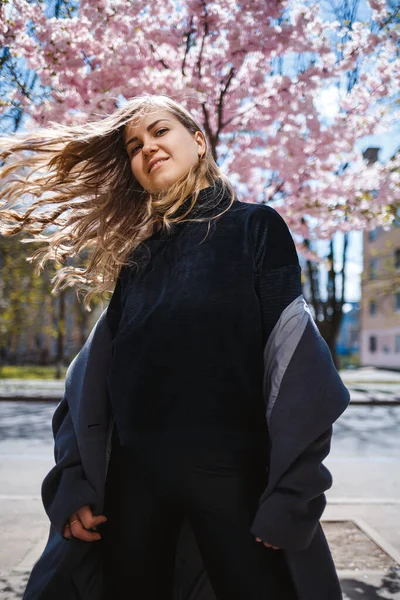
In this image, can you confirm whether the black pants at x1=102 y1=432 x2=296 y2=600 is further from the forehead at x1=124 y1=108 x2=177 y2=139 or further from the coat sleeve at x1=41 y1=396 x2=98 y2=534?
the forehead at x1=124 y1=108 x2=177 y2=139

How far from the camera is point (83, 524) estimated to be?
156cm

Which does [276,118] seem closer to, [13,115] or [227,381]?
[13,115]

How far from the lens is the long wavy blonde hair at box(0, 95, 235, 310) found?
1884 millimetres

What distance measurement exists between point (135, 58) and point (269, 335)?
11.3 feet

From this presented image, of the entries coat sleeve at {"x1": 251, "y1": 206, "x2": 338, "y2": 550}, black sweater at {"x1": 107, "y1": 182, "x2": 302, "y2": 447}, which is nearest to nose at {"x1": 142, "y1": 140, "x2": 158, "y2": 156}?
black sweater at {"x1": 107, "y1": 182, "x2": 302, "y2": 447}

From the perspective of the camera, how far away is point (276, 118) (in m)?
5.28

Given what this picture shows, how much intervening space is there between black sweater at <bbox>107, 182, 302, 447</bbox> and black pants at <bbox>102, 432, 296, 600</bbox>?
0.06 m

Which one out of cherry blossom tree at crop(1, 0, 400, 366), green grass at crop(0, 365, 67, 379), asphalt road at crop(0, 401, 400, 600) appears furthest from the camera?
green grass at crop(0, 365, 67, 379)

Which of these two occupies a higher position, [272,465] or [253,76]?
[253,76]

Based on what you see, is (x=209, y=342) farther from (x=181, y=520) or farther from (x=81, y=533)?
(x=81, y=533)

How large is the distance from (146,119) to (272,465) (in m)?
1.18

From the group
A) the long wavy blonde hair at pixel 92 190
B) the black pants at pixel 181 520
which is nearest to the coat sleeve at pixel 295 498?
the black pants at pixel 181 520

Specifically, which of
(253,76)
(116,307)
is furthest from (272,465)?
(253,76)

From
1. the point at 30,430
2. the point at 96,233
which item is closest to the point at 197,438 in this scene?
the point at 96,233
